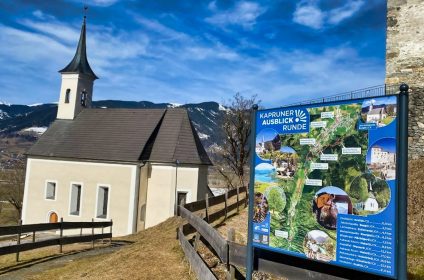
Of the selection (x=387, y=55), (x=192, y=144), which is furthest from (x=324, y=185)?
(x=192, y=144)

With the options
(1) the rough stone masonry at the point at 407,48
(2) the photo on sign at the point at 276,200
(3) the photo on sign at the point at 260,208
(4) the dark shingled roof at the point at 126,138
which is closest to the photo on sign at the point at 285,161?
(2) the photo on sign at the point at 276,200

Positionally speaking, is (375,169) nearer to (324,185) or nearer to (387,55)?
(324,185)

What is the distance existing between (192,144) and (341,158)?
87.4 ft

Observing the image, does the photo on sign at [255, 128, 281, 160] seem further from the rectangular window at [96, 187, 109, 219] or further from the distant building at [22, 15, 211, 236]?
the rectangular window at [96, 187, 109, 219]

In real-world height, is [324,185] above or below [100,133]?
below

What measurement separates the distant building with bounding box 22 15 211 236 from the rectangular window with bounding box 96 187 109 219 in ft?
0.25

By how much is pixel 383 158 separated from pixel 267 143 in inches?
65.5

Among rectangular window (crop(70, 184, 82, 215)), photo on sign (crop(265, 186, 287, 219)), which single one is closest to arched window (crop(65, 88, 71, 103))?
rectangular window (crop(70, 184, 82, 215))

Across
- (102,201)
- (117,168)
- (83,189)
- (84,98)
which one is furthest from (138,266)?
(84,98)

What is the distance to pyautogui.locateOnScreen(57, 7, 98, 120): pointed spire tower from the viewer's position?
37500mm

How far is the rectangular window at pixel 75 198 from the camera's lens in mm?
31844

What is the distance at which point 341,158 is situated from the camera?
166 inches

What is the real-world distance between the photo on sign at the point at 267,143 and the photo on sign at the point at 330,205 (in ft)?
3.05

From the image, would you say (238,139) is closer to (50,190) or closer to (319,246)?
(50,190)
